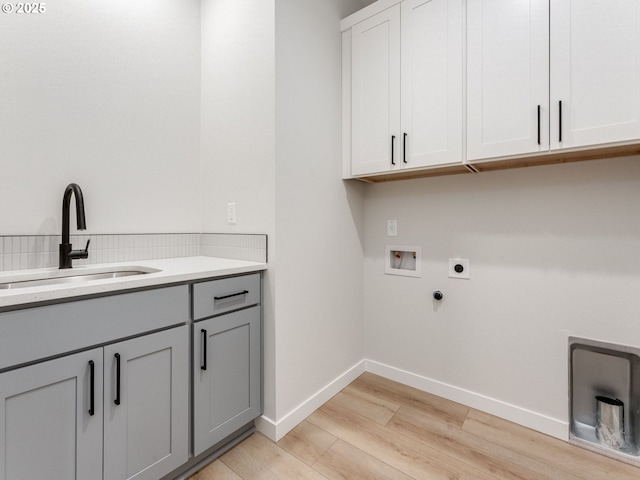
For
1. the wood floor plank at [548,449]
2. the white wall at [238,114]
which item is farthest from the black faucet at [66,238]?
the wood floor plank at [548,449]

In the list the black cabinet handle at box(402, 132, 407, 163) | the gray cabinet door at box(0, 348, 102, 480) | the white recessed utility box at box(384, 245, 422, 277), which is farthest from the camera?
the white recessed utility box at box(384, 245, 422, 277)

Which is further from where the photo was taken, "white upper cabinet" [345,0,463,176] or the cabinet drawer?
"white upper cabinet" [345,0,463,176]

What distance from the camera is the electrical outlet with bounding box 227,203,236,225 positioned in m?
1.76

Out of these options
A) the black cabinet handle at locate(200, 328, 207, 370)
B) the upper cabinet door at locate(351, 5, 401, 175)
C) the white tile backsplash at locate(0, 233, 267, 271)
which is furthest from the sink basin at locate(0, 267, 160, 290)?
the upper cabinet door at locate(351, 5, 401, 175)

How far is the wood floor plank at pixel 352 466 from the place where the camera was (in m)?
1.33

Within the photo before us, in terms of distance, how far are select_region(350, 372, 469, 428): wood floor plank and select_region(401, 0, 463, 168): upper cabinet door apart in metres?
1.45

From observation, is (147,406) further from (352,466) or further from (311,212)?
(311,212)

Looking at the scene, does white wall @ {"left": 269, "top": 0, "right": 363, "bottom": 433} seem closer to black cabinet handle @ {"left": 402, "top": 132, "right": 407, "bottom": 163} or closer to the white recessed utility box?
the white recessed utility box

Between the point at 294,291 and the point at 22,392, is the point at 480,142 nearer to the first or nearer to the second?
the point at 294,291

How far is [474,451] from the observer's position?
1475 millimetres

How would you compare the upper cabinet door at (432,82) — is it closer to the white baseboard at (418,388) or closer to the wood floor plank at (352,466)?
the white baseboard at (418,388)

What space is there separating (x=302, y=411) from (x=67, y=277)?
1.37 metres

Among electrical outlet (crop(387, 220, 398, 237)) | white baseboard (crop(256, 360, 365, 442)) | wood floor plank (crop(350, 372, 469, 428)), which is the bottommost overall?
wood floor plank (crop(350, 372, 469, 428))

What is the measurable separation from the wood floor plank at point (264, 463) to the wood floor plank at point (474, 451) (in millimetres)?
569
